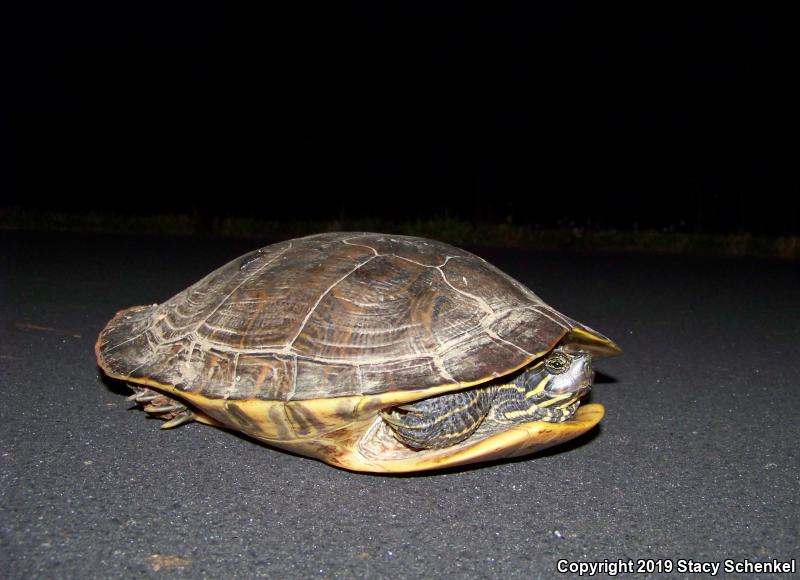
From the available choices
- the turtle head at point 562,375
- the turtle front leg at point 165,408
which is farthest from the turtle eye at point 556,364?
the turtle front leg at point 165,408

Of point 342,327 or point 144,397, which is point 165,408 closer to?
point 144,397

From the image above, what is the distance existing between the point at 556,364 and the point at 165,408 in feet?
5.40

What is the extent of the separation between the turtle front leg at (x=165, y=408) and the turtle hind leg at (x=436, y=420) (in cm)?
93

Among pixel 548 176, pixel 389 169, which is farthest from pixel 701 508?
pixel 389 169

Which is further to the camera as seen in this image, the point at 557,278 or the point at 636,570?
the point at 557,278

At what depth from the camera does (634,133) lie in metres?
22.6

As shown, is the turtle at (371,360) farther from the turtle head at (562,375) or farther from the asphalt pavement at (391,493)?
the asphalt pavement at (391,493)

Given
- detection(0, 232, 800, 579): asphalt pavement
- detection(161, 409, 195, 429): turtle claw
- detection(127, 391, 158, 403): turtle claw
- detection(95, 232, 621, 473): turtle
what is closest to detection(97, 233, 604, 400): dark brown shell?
detection(95, 232, 621, 473): turtle

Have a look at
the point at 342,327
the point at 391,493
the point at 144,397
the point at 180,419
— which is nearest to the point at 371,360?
the point at 342,327

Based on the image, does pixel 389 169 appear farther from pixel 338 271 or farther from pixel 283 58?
pixel 338 271

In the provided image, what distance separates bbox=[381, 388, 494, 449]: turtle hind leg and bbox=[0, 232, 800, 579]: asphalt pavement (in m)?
0.16

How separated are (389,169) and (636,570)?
766 inches

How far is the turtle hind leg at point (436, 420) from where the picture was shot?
2346 mm

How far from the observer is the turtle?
2.33 metres
